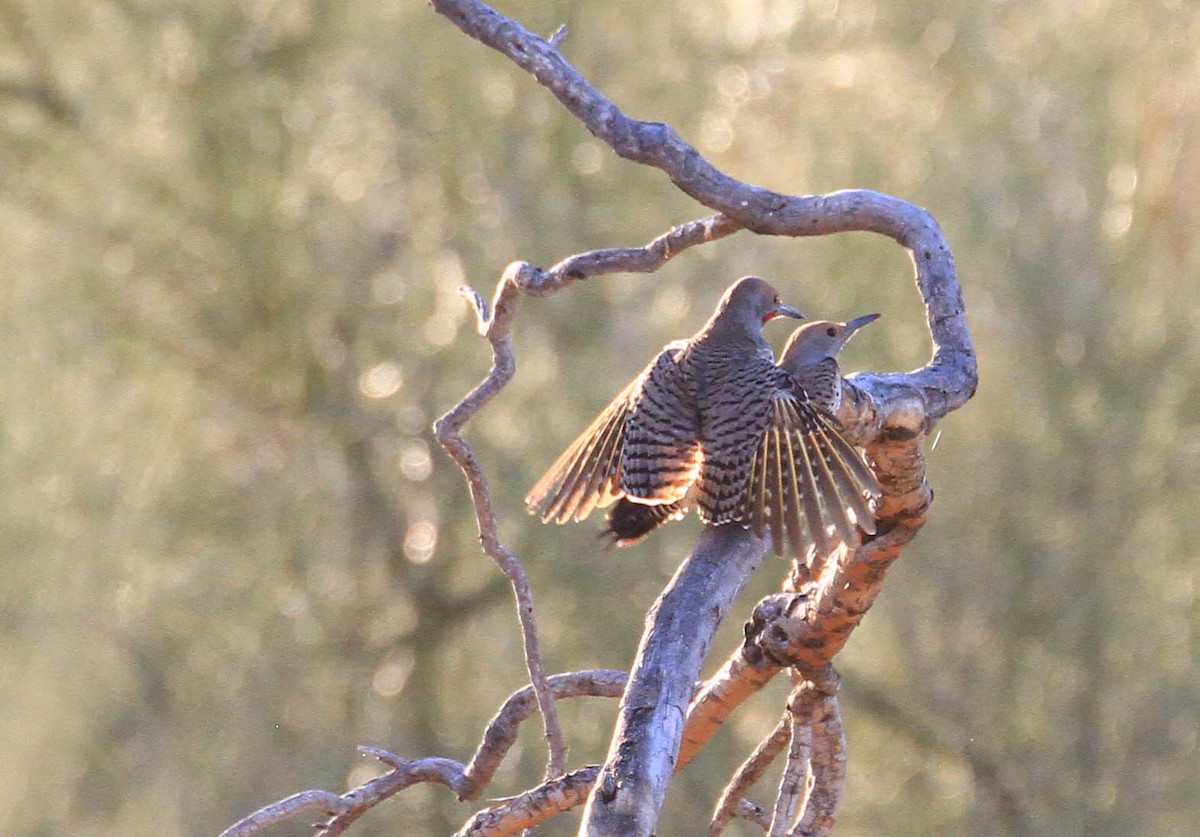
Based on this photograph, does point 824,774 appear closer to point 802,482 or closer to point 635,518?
point 802,482

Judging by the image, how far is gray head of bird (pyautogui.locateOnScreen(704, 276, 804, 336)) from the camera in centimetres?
398

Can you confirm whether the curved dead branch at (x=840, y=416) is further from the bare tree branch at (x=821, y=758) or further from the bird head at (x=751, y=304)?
the bird head at (x=751, y=304)

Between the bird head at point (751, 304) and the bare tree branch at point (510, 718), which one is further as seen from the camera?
the bird head at point (751, 304)

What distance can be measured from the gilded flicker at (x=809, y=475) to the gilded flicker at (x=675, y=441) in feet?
0.17

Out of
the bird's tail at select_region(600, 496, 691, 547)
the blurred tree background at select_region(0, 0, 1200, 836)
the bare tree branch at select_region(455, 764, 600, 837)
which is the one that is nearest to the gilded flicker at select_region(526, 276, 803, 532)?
the bird's tail at select_region(600, 496, 691, 547)

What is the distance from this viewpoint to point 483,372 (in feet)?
24.3

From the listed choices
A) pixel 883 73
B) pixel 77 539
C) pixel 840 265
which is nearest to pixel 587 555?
pixel 840 265

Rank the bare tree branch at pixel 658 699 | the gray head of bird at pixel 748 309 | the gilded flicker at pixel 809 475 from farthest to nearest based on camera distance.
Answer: the gray head of bird at pixel 748 309
the gilded flicker at pixel 809 475
the bare tree branch at pixel 658 699

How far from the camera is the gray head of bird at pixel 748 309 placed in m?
3.98

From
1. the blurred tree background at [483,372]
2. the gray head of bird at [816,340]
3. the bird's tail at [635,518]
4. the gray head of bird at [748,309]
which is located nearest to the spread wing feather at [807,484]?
the bird's tail at [635,518]

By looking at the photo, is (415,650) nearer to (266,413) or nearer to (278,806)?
(266,413)

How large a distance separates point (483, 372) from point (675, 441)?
423 cm

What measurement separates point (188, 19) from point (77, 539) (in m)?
2.46

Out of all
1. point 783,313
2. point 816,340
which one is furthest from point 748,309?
point 816,340
